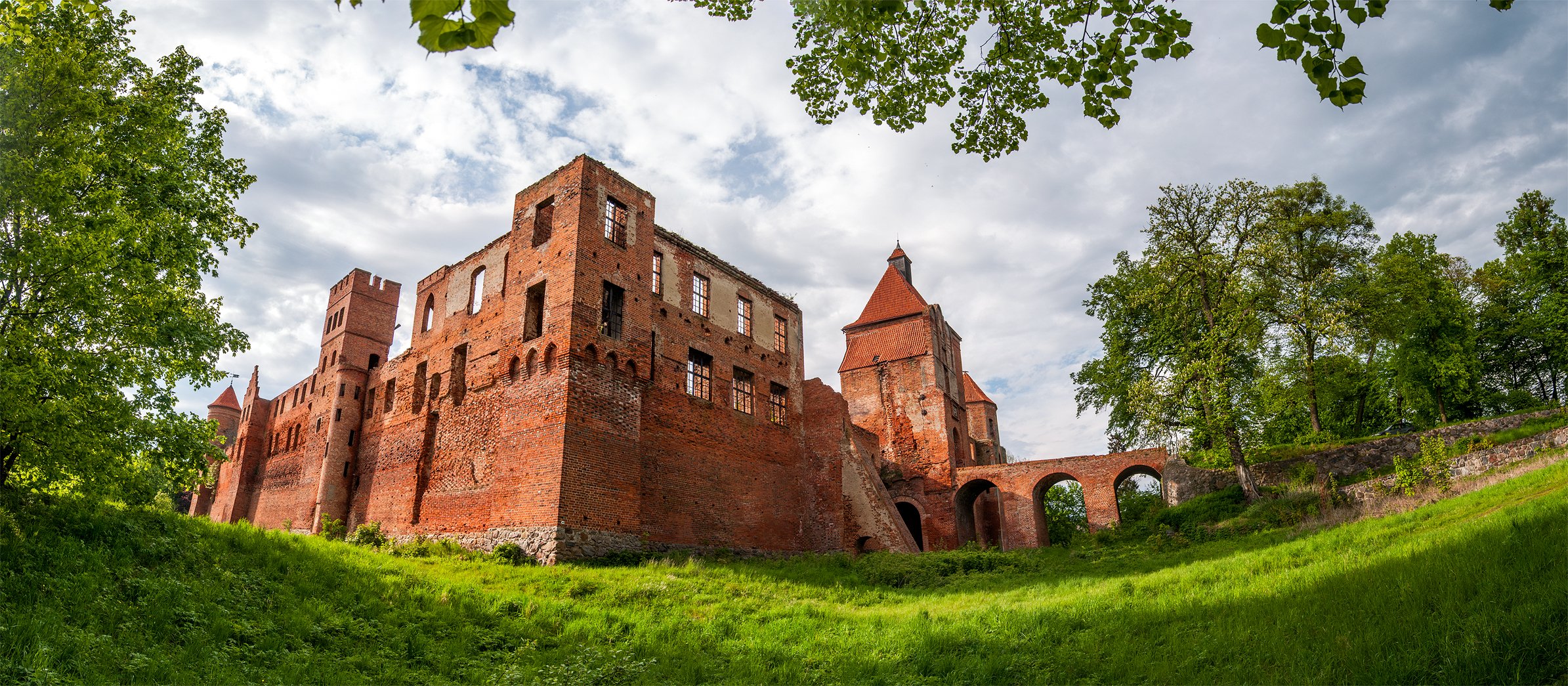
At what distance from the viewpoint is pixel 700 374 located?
21.2 meters

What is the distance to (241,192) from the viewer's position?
12719mm

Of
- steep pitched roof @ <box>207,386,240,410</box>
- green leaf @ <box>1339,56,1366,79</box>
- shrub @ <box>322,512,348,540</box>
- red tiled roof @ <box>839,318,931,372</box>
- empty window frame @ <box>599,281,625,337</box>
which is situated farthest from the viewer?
steep pitched roof @ <box>207,386,240,410</box>

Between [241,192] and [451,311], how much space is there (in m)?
9.05

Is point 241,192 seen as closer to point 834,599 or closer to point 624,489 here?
point 624,489

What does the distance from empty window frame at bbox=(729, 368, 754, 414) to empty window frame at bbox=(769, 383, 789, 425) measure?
0.85 m

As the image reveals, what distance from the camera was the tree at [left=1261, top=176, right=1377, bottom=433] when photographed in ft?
75.2

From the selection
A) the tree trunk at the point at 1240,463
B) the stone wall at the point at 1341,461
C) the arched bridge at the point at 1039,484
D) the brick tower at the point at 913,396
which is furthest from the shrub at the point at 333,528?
the stone wall at the point at 1341,461

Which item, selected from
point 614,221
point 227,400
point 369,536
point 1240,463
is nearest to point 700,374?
point 614,221

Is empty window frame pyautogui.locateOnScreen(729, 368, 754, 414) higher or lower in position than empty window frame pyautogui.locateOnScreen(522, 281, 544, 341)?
lower

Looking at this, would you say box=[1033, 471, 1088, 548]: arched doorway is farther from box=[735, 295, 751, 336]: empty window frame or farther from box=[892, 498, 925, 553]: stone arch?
box=[735, 295, 751, 336]: empty window frame

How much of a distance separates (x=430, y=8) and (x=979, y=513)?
34182 millimetres

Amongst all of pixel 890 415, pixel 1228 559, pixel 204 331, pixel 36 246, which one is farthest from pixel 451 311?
pixel 1228 559

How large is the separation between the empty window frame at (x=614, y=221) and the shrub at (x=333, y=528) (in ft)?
41.4

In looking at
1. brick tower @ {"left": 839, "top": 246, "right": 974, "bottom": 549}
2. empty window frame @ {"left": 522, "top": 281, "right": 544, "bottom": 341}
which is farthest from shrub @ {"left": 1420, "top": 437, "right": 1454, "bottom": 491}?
empty window frame @ {"left": 522, "top": 281, "right": 544, "bottom": 341}
